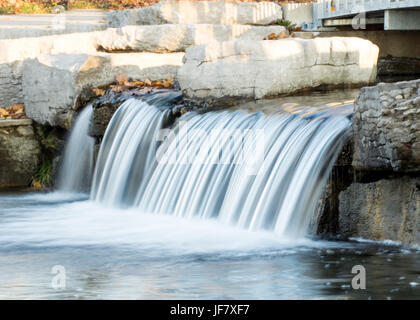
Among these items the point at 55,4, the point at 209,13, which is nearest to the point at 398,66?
the point at 209,13

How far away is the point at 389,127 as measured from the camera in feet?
20.3

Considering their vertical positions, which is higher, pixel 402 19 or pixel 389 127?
pixel 402 19

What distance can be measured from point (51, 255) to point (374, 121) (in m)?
2.78

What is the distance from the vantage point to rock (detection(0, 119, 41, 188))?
1146 centimetres

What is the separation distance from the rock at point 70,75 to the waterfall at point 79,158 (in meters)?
0.19

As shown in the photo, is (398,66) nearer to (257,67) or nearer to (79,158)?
(257,67)

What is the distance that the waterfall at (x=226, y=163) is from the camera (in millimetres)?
6996

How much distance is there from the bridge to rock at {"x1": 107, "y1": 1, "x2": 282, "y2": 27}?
2.71 feet

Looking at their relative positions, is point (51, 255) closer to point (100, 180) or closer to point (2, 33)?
point (100, 180)

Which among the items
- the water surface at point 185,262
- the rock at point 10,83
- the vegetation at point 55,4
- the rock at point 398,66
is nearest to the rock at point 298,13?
the rock at point 398,66

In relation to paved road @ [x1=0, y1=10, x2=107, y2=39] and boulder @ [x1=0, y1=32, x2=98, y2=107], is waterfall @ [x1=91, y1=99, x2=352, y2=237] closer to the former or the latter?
boulder @ [x1=0, y1=32, x2=98, y2=107]

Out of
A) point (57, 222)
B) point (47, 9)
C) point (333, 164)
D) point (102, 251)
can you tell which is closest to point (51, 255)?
point (102, 251)

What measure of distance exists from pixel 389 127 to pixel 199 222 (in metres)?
2.21

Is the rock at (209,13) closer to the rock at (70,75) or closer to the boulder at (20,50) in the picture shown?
the boulder at (20,50)
